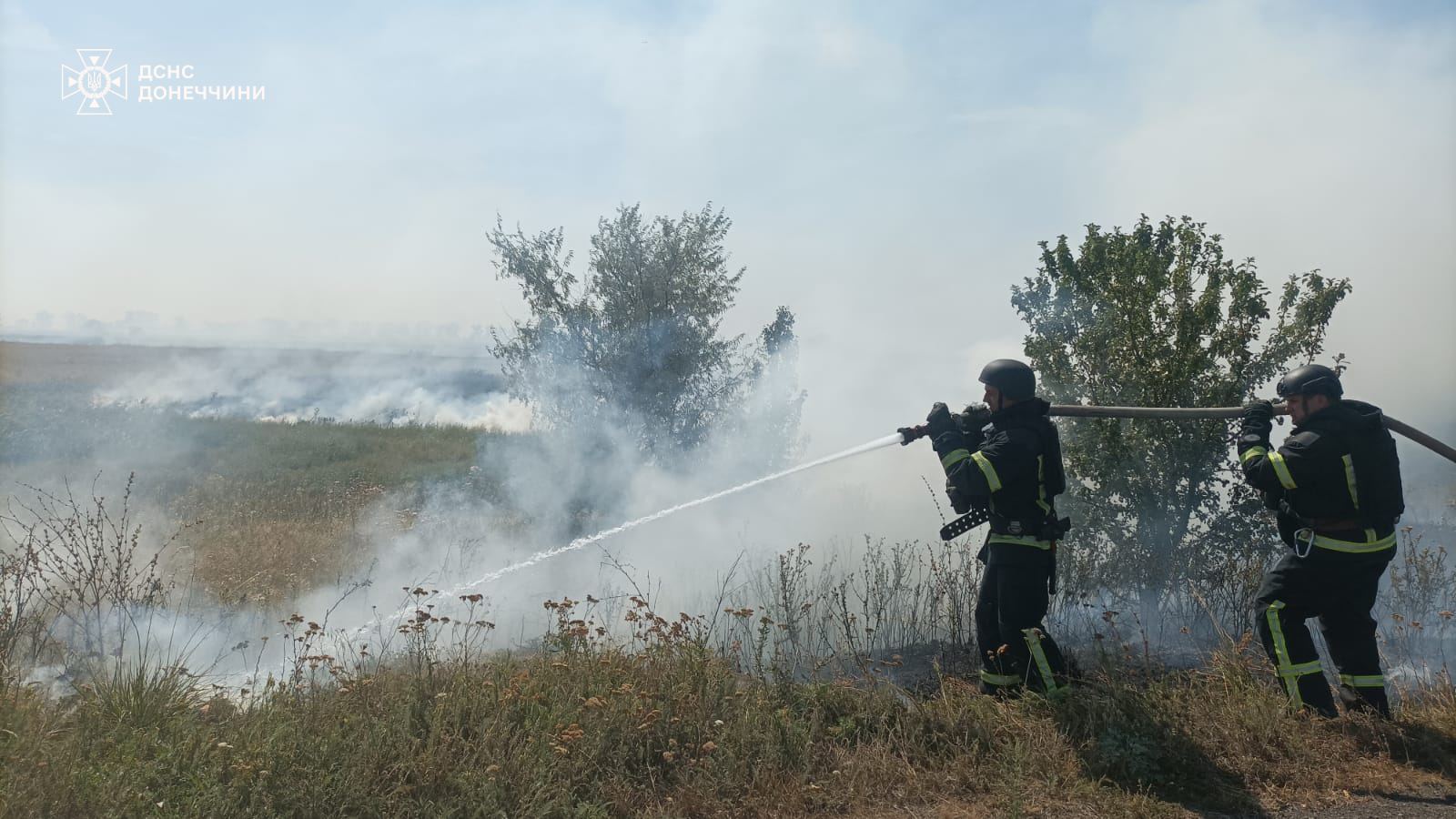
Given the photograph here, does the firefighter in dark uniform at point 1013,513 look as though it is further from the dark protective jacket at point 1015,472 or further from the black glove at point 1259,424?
the black glove at point 1259,424

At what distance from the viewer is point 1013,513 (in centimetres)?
468

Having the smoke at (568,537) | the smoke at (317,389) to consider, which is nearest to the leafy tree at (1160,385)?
the smoke at (568,537)

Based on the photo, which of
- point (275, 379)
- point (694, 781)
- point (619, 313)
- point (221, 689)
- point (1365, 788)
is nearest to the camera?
point (694, 781)

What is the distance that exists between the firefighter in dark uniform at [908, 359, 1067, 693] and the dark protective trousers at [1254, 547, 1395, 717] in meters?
1.13

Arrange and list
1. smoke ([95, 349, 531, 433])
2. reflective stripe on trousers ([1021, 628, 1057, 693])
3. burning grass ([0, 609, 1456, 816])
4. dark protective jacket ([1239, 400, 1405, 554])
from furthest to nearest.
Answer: smoke ([95, 349, 531, 433])
reflective stripe on trousers ([1021, 628, 1057, 693])
dark protective jacket ([1239, 400, 1405, 554])
burning grass ([0, 609, 1456, 816])

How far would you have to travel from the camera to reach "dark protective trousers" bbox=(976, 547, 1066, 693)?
4.55m

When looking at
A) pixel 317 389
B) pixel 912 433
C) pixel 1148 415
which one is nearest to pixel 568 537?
pixel 912 433

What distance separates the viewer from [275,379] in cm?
3108

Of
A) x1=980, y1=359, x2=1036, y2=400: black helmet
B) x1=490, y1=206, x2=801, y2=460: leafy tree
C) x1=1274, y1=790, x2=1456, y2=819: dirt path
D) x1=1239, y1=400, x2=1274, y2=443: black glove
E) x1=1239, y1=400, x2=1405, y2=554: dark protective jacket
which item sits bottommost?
x1=1274, y1=790, x2=1456, y2=819: dirt path

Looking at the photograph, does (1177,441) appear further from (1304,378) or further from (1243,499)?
(1304,378)

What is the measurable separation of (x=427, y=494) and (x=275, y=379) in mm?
22614

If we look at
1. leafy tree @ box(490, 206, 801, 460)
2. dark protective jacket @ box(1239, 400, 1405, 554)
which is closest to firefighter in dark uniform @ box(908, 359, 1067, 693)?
dark protective jacket @ box(1239, 400, 1405, 554)

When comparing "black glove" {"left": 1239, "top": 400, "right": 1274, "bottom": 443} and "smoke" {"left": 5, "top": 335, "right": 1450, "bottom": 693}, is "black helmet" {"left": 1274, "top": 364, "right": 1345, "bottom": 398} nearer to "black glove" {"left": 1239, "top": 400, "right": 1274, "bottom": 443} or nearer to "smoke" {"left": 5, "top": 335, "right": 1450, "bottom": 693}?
"black glove" {"left": 1239, "top": 400, "right": 1274, "bottom": 443}

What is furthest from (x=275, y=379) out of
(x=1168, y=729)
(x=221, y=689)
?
(x=1168, y=729)
